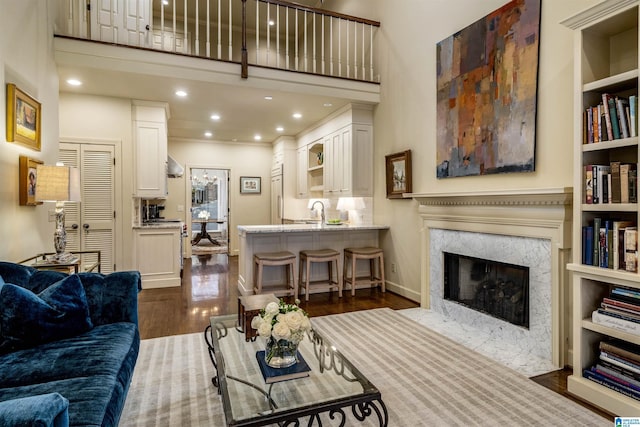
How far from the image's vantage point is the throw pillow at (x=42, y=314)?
6.24 feet

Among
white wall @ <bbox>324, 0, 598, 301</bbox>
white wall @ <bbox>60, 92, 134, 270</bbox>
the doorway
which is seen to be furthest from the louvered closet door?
the doorway

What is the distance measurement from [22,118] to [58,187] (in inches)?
25.6

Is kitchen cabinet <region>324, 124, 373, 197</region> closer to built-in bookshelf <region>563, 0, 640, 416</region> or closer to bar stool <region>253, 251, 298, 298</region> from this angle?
bar stool <region>253, 251, 298, 298</region>

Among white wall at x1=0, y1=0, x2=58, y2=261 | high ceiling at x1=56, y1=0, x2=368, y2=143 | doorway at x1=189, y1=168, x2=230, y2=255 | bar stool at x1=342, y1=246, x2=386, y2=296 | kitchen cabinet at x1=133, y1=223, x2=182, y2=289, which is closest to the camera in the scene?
white wall at x1=0, y1=0, x2=58, y2=261

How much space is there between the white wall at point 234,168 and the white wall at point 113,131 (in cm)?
327

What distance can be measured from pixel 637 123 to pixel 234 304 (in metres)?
4.17

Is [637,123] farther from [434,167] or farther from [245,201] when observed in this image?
[245,201]

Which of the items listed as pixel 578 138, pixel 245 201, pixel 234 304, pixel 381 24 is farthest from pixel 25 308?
pixel 245 201

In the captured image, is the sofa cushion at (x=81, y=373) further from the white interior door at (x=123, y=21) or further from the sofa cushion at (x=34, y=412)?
the white interior door at (x=123, y=21)

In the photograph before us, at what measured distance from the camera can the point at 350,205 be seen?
20.0 feet

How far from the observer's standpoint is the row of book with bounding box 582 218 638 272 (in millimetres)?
2113

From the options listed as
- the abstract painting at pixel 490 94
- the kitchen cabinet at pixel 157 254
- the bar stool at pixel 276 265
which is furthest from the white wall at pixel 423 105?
the kitchen cabinet at pixel 157 254

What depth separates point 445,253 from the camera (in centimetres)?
408

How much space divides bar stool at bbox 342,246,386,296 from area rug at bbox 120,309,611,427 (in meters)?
1.66
